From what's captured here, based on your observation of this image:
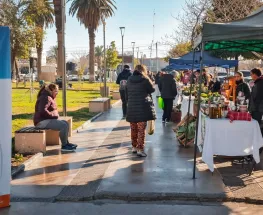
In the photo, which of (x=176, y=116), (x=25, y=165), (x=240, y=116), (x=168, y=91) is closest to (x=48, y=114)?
(x=25, y=165)

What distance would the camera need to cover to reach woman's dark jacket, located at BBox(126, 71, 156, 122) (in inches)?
301

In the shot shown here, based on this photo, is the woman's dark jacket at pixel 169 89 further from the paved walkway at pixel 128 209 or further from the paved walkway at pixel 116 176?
the paved walkway at pixel 128 209

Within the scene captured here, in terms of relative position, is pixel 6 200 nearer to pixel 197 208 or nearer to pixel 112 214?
pixel 112 214

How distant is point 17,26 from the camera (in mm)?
32875

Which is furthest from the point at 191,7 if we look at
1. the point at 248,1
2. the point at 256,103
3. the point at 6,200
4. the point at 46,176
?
the point at 6,200

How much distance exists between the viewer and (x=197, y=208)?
5.10m

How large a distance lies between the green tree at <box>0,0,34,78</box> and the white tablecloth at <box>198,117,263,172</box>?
24.8m

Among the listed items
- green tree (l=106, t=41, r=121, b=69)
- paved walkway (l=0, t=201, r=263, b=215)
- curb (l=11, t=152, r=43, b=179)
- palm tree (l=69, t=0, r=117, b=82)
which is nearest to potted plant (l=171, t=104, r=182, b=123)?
curb (l=11, t=152, r=43, b=179)

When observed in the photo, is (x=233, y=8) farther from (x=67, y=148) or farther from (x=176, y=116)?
(x=67, y=148)

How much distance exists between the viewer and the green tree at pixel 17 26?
2944 cm

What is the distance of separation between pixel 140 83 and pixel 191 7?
49.1 feet

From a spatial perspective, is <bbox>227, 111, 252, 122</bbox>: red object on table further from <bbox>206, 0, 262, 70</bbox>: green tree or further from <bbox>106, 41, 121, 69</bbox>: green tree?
<bbox>106, 41, 121, 69</bbox>: green tree

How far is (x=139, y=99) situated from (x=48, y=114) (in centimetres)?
200

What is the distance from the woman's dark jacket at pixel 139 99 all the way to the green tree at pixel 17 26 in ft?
75.6
